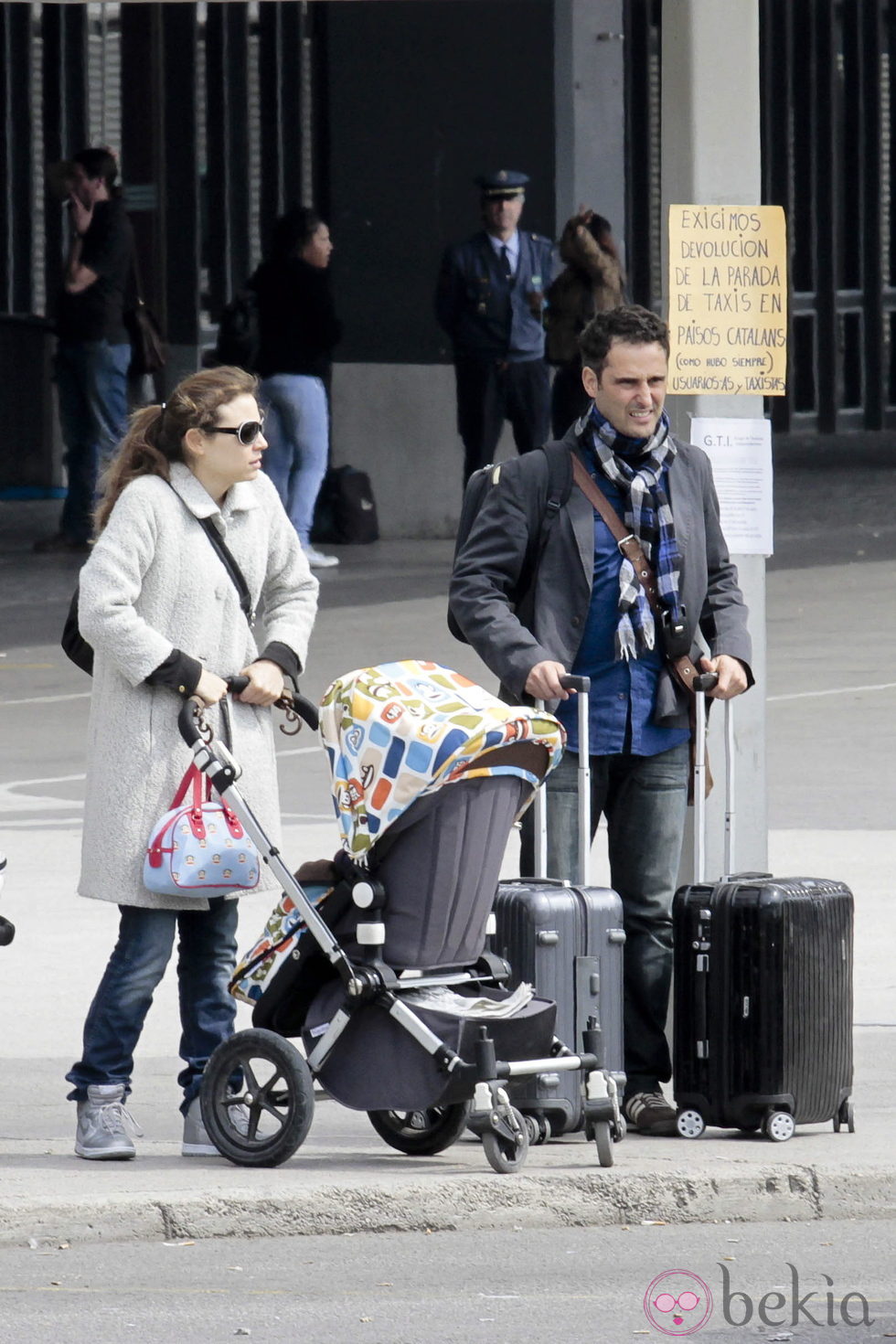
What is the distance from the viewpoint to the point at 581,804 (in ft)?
22.6

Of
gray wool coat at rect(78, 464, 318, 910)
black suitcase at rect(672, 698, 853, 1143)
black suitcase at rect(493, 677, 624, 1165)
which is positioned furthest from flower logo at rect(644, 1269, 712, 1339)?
gray wool coat at rect(78, 464, 318, 910)

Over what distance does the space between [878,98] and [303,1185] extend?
939 inches

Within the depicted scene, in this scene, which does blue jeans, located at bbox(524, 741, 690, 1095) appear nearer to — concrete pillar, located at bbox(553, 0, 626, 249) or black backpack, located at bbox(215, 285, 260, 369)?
black backpack, located at bbox(215, 285, 260, 369)

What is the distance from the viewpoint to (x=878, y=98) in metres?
28.9

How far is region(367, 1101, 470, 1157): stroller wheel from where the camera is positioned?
683 cm

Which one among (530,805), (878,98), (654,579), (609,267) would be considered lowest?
(530,805)

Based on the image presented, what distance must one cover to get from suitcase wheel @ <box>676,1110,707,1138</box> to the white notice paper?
1.53 m

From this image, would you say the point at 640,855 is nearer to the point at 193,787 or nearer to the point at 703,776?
the point at 703,776

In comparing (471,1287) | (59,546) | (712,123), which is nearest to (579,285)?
(59,546)

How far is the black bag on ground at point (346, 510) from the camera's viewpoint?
20.1 m

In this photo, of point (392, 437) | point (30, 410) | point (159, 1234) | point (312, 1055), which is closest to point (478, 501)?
point (312, 1055)

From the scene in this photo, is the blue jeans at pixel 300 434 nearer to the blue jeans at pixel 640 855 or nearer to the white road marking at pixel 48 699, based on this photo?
the white road marking at pixel 48 699

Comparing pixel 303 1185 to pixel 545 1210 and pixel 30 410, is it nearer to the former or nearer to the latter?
pixel 545 1210

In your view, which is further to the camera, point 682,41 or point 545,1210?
point 682,41
